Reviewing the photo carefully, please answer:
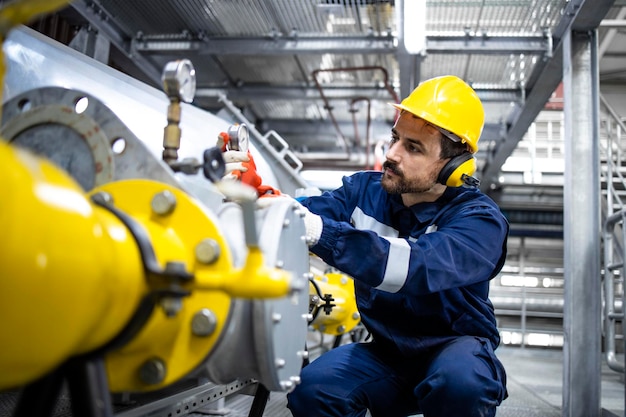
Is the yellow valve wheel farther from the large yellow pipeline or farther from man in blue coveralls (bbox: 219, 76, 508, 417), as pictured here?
the large yellow pipeline

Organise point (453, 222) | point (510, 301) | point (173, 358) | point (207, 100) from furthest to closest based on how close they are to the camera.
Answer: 1. point (510, 301)
2. point (207, 100)
3. point (453, 222)
4. point (173, 358)

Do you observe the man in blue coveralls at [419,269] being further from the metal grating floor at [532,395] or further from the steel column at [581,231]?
the steel column at [581,231]

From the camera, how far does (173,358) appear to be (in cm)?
71

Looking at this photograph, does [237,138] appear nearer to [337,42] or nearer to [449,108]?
[449,108]

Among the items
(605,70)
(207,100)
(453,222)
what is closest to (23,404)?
(453,222)

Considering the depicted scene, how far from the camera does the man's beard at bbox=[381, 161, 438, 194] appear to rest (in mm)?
1496

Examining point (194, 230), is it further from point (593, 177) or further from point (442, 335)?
point (593, 177)

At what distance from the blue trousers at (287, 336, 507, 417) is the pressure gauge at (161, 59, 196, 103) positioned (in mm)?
782

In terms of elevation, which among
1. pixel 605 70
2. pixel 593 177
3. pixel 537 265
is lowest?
pixel 537 265

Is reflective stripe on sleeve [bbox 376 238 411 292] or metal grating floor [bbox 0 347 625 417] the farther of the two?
metal grating floor [bbox 0 347 625 417]

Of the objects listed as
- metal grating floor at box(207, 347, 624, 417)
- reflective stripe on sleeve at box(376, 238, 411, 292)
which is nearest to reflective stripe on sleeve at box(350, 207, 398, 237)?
reflective stripe on sleeve at box(376, 238, 411, 292)

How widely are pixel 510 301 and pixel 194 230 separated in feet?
22.9

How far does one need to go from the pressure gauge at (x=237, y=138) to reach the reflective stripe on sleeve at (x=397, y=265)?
1.21 ft

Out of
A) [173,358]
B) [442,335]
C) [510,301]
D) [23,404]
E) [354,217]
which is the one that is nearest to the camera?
[23,404]
